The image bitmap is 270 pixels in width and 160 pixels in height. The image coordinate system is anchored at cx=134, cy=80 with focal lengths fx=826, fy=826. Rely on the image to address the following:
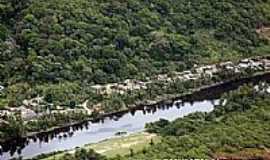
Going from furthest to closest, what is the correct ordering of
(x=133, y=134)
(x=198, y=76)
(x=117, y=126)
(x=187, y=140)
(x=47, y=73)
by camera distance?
1. (x=198, y=76)
2. (x=47, y=73)
3. (x=117, y=126)
4. (x=133, y=134)
5. (x=187, y=140)

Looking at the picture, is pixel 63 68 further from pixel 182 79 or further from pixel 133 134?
pixel 133 134

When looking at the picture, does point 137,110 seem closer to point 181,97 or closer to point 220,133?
point 181,97

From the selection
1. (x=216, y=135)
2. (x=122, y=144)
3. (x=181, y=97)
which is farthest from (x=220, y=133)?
(x=181, y=97)

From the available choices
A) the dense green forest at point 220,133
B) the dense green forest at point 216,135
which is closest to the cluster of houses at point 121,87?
the dense green forest at point 216,135

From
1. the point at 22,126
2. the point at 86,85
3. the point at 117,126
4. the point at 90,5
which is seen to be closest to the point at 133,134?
the point at 117,126

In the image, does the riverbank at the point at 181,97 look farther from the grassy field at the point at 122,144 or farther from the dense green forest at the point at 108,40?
the grassy field at the point at 122,144

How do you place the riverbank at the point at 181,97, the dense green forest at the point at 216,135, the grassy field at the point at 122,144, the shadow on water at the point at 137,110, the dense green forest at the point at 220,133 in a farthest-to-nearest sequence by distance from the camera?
the riverbank at the point at 181,97 → the shadow on water at the point at 137,110 → the grassy field at the point at 122,144 → the dense green forest at the point at 220,133 → the dense green forest at the point at 216,135

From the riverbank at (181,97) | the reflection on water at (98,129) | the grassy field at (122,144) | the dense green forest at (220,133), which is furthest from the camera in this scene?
the riverbank at (181,97)
